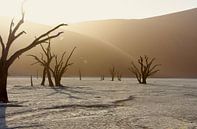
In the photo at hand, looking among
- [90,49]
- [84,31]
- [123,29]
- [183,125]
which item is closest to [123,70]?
[90,49]

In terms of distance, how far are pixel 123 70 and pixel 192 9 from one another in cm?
6709

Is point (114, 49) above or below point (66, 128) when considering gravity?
above

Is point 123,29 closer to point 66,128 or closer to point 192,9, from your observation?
point 192,9

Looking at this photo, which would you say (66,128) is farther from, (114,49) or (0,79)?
(114,49)

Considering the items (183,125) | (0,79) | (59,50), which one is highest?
(59,50)

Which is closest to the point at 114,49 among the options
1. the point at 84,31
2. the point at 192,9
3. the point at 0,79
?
the point at 84,31

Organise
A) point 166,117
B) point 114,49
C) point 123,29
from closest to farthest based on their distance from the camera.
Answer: point 166,117 < point 114,49 < point 123,29

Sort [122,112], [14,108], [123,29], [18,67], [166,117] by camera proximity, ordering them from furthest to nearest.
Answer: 1. [123,29]
2. [18,67]
3. [14,108]
4. [122,112]
5. [166,117]

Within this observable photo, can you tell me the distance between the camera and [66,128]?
9680 mm

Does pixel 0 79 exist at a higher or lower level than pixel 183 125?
higher

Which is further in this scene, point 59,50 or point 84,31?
point 84,31

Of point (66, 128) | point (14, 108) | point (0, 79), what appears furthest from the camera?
point (0, 79)

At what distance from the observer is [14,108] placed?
1390 cm

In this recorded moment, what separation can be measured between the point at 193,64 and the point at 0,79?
107 meters
